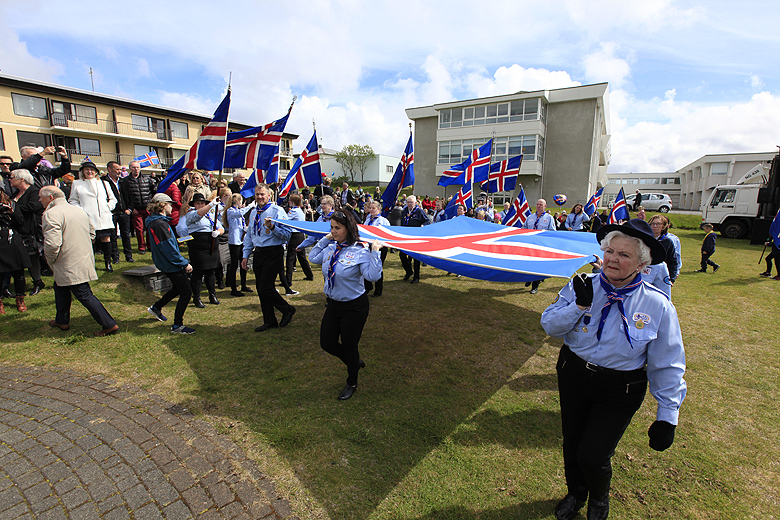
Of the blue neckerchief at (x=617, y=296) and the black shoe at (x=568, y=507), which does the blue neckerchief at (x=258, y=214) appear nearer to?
the blue neckerchief at (x=617, y=296)

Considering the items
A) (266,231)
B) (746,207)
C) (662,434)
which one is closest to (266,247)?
(266,231)

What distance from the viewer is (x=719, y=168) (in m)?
42.7

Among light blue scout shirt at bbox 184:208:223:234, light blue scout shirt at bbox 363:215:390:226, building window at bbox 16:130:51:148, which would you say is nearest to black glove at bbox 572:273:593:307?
light blue scout shirt at bbox 363:215:390:226

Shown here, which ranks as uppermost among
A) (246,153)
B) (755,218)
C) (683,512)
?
(246,153)

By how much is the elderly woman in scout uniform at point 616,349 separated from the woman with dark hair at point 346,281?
188cm

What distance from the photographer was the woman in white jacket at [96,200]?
6.99m

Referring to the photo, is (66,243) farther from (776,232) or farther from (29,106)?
(29,106)

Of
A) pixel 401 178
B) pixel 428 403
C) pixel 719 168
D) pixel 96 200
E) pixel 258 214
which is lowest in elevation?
pixel 428 403

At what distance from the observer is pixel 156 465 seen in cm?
288

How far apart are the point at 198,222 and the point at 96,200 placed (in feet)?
9.51

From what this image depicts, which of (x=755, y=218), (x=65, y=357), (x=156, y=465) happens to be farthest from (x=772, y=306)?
(x=755, y=218)

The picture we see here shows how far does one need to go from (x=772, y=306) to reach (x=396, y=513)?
9.73 meters

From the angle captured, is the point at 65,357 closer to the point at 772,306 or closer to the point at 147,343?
the point at 147,343

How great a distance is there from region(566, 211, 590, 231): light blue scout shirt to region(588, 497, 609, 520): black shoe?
30.0ft
